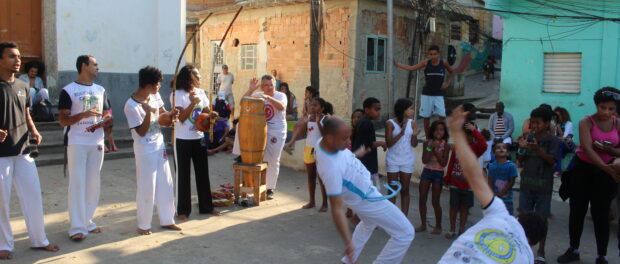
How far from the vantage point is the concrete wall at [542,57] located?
1180cm

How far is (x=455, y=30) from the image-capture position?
19344 millimetres

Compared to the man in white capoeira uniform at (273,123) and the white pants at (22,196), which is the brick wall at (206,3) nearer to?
the man in white capoeira uniform at (273,123)

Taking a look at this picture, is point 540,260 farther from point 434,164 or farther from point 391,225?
point 391,225

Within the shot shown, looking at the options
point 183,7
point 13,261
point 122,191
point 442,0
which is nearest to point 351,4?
point 442,0

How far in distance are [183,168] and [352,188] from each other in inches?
109

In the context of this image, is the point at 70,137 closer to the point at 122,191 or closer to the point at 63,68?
the point at 122,191

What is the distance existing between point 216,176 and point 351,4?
293 inches

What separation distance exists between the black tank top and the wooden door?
7414 millimetres

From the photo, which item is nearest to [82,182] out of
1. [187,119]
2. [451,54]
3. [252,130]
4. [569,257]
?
[187,119]

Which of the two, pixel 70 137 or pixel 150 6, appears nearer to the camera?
pixel 70 137

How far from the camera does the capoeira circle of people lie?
3.10 m

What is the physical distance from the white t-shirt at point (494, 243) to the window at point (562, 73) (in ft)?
34.7

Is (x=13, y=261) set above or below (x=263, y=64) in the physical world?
below

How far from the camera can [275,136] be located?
741 centimetres
